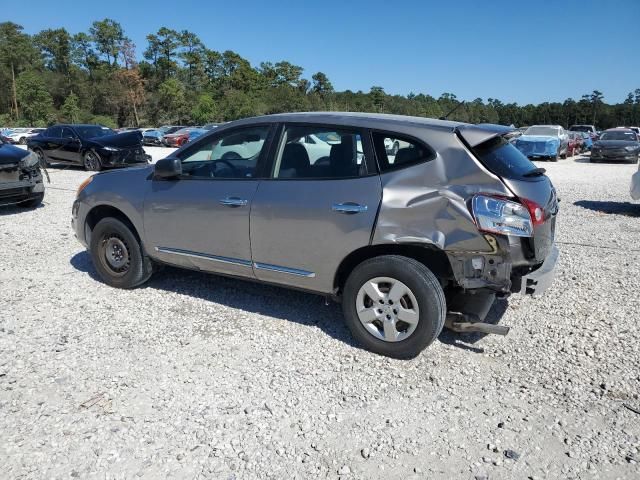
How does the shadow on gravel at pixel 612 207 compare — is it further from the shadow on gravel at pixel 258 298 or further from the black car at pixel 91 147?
the black car at pixel 91 147

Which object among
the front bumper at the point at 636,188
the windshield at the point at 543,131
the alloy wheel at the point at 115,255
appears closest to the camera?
the alloy wheel at the point at 115,255

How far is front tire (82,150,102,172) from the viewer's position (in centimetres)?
1636

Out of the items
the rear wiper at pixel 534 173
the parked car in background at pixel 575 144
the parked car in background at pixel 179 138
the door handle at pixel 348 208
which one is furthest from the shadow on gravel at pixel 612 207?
the parked car in background at pixel 179 138

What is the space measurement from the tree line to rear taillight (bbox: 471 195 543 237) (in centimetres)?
5858

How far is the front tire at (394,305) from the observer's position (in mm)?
3498

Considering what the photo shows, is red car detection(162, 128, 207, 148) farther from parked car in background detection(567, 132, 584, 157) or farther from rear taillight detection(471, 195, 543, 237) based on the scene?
rear taillight detection(471, 195, 543, 237)

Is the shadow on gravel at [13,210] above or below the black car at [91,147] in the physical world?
below

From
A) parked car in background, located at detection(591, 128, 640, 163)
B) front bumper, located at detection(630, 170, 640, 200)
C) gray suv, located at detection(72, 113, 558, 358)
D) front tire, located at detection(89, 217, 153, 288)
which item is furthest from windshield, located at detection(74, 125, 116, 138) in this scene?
parked car in background, located at detection(591, 128, 640, 163)

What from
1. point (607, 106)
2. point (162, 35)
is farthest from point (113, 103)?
point (607, 106)

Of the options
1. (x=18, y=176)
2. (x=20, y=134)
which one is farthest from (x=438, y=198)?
(x=20, y=134)

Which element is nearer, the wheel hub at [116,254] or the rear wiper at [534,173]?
the rear wiper at [534,173]

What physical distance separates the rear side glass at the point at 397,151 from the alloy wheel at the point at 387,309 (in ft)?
2.73

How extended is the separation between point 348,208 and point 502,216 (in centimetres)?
106

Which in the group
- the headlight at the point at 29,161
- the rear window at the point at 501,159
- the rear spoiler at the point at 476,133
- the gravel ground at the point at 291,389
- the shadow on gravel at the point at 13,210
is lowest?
the gravel ground at the point at 291,389
